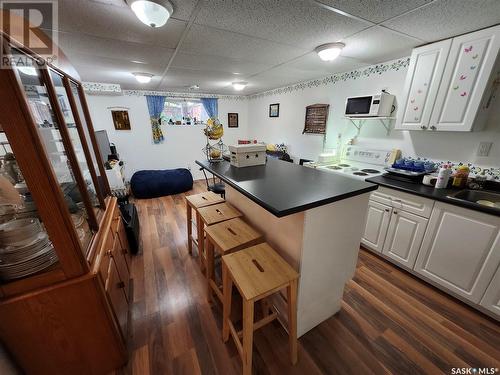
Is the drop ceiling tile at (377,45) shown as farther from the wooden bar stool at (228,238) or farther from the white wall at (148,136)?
the white wall at (148,136)

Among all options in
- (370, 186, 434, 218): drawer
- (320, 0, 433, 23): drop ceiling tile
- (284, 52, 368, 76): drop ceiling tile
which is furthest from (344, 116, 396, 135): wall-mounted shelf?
(320, 0, 433, 23): drop ceiling tile

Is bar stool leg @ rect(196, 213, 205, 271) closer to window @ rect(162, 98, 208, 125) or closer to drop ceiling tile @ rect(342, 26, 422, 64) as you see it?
drop ceiling tile @ rect(342, 26, 422, 64)

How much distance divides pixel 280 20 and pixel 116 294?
2.21 meters

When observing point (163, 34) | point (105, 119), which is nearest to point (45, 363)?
→ point (163, 34)

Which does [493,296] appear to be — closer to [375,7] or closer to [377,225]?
[377,225]

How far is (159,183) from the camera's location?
4164 millimetres

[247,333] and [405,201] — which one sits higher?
[405,201]

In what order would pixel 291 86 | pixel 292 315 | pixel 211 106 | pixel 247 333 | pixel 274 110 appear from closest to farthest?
pixel 247 333 < pixel 292 315 < pixel 291 86 < pixel 274 110 < pixel 211 106

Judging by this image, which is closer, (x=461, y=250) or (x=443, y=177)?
(x=461, y=250)

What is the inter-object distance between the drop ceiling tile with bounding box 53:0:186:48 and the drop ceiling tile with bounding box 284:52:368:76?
1406 mm

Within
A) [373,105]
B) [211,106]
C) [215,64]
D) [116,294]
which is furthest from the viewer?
[211,106]

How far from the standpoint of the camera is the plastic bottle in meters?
1.86

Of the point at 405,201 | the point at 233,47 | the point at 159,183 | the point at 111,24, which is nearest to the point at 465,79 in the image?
the point at 405,201

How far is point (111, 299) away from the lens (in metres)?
1.19
